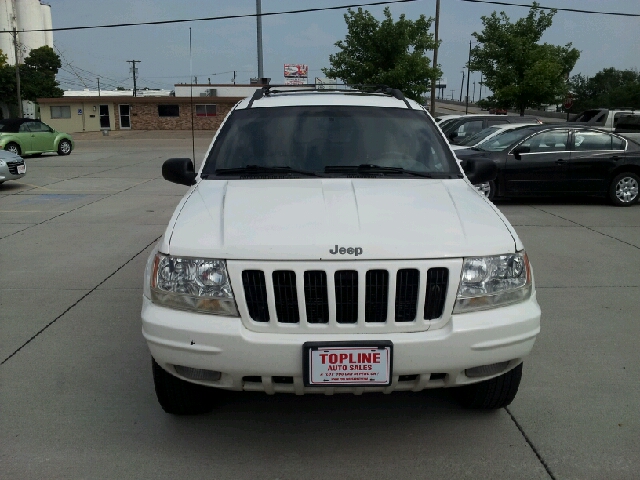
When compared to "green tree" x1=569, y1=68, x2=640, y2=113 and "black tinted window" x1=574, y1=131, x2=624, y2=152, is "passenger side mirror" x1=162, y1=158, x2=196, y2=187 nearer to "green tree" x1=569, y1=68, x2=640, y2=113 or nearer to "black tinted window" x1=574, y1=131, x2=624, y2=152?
"black tinted window" x1=574, y1=131, x2=624, y2=152

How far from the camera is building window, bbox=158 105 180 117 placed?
51500mm

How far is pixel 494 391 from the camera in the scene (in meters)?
3.63

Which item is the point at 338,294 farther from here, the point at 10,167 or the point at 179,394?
the point at 10,167

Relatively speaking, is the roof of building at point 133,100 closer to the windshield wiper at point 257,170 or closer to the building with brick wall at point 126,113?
the building with brick wall at point 126,113

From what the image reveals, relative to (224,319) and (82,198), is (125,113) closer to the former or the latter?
(82,198)

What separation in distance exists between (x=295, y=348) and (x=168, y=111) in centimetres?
5116

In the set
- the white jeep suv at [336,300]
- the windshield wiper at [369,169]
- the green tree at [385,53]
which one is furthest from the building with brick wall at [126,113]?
the white jeep suv at [336,300]

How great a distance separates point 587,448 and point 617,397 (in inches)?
28.7

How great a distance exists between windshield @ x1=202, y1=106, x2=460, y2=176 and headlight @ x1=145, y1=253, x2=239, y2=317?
1271 millimetres

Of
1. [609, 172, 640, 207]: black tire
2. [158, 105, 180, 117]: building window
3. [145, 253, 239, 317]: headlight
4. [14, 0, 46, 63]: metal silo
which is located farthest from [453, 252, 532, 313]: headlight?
[14, 0, 46, 63]: metal silo

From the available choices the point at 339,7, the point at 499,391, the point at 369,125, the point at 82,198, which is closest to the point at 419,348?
the point at 499,391

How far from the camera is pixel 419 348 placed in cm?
302

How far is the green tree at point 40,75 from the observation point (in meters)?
72.6

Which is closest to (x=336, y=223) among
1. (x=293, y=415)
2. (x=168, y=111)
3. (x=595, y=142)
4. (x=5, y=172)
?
(x=293, y=415)
